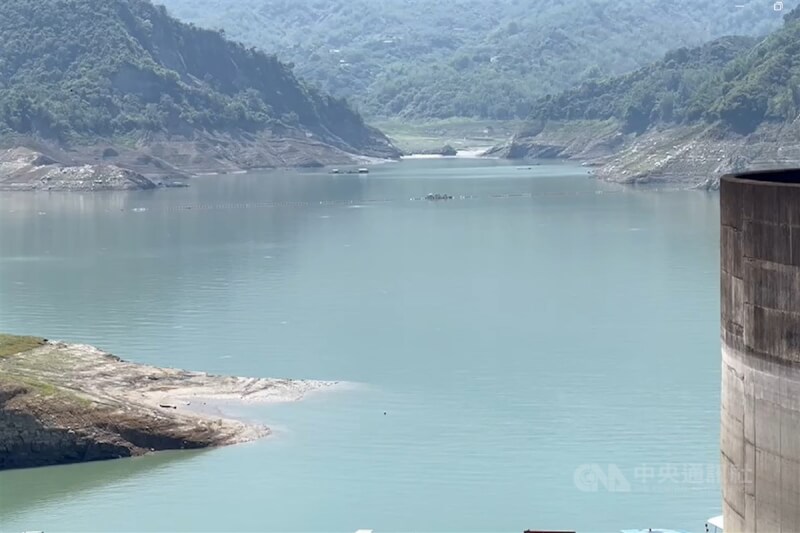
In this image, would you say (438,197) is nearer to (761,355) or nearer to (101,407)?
(101,407)

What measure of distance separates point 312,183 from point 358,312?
385 feet

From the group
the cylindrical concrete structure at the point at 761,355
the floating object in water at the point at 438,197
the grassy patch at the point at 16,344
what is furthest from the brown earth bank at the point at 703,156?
the cylindrical concrete structure at the point at 761,355

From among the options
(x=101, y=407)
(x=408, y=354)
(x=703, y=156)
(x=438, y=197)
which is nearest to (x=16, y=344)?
(x=101, y=407)

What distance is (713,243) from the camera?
11162cm

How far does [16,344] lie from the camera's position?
56469 mm

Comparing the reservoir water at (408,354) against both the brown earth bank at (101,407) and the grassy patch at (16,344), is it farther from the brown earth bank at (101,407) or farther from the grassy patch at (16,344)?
the grassy patch at (16,344)

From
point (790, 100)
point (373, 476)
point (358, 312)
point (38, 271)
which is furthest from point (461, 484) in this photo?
point (790, 100)

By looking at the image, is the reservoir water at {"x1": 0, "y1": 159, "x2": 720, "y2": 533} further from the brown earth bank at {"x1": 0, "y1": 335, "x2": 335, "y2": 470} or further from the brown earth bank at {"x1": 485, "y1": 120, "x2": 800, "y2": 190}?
the brown earth bank at {"x1": 485, "y1": 120, "x2": 800, "y2": 190}

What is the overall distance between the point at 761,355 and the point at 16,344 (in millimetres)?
38436

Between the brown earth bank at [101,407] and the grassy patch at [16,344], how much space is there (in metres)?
0.04

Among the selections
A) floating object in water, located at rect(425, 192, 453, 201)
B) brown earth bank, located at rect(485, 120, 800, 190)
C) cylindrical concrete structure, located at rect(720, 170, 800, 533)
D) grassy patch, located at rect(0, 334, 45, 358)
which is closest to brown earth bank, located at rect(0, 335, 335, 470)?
grassy patch, located at rect(0, 334, 45, 358)

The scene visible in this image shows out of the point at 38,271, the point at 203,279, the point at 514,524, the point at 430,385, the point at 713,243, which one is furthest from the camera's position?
the point at 713,243

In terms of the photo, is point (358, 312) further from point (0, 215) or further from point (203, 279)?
point (0, 215)

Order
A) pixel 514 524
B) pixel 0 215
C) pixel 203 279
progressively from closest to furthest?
1. pixel 514 524
2. pixel 203 279
3. pixel 0 215
